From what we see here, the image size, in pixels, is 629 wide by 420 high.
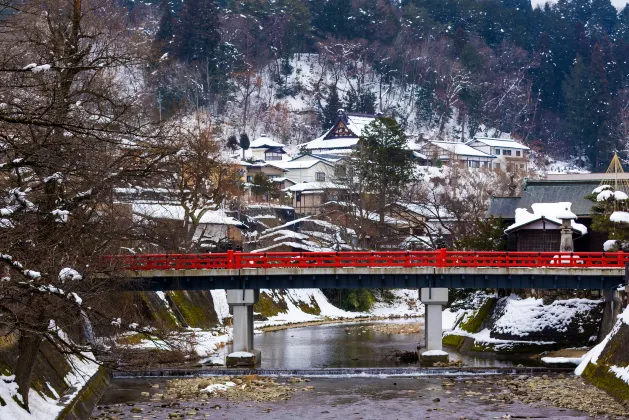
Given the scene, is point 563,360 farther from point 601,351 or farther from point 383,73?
point 383,73

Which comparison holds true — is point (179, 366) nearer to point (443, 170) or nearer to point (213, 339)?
point (213, 339)

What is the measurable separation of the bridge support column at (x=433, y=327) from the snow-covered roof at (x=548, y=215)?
369 inches

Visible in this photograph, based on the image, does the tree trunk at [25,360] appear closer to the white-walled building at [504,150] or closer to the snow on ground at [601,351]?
the snow on ground at [601,351]

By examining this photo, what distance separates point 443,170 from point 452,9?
6594 centimetres

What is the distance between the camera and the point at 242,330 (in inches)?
1772

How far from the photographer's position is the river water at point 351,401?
32.1m

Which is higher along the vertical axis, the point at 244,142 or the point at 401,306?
the point at 244,142

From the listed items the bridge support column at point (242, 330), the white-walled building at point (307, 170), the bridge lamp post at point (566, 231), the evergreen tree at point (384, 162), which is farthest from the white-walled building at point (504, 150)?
the bridge support column at point (242, 330)

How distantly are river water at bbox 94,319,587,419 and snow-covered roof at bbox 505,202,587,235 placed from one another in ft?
29.2

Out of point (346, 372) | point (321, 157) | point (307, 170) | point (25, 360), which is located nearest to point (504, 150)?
point (321, 157)

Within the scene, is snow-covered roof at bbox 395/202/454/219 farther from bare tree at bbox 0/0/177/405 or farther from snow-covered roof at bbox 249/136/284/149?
bare tree at bbox 0/0/177/405

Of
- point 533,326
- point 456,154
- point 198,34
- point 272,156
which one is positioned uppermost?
point 198,34

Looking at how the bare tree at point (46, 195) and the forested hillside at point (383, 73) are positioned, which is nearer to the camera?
the bare tree at point (46, 195)

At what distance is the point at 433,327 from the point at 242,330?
855cm
